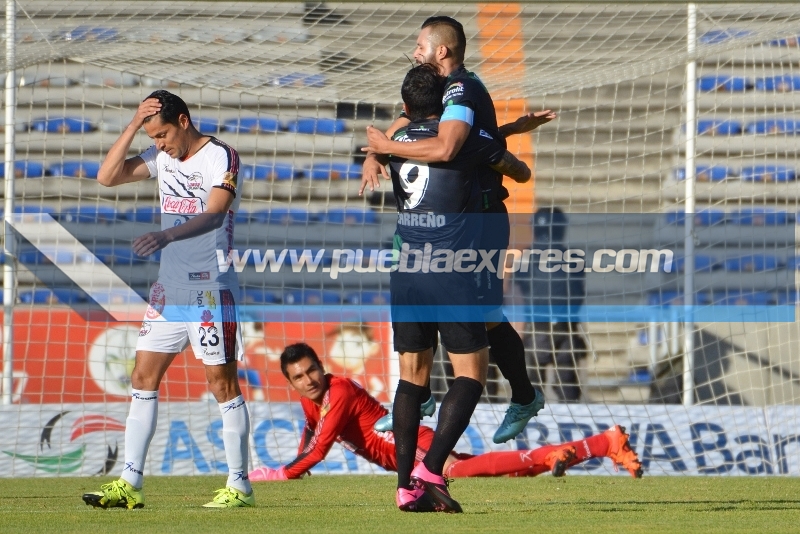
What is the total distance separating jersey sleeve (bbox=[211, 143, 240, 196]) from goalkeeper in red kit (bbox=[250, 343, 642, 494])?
2.08m

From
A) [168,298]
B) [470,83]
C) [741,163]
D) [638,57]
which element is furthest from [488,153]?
[741,163]

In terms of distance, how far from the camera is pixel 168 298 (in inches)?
194

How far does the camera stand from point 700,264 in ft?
30.7

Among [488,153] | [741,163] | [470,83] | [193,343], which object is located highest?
[741,163]

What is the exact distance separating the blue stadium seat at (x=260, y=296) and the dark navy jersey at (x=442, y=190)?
494 cm

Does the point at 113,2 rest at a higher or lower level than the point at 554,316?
higher

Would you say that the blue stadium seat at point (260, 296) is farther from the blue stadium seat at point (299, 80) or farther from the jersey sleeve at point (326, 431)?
the jersey sleeve at point (326, 431)

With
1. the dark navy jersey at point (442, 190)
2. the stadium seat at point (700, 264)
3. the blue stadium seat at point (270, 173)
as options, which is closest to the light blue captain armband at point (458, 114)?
the dark navy jersey at point (442, 190)

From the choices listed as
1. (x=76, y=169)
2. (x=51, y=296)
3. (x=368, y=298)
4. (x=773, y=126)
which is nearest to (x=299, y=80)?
(x=368, y=298)

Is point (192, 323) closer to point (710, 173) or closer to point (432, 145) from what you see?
point (432, 145)

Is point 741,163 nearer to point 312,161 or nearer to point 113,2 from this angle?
point 312,161

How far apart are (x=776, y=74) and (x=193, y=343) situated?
19.2 ft

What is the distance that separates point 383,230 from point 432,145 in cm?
494

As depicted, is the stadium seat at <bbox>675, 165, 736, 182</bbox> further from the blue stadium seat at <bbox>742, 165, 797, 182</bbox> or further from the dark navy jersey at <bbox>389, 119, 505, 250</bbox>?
the dark navy jersey at <bbox>389, 119, 505, 250</bbox>
